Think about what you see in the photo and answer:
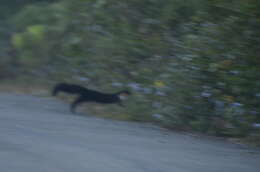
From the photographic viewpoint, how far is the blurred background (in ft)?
33.3

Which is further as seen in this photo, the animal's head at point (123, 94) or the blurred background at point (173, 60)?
the animal's head at point (123, 94)

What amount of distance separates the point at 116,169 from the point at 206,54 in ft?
14.6

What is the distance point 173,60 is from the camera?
12039mm

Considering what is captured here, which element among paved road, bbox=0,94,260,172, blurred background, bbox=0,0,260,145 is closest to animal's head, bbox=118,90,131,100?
blurred background, bbox=0,0,260,145

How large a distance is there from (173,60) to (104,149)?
436 centimetres

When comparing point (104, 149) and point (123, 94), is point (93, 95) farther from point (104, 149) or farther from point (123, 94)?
point (104, 149)

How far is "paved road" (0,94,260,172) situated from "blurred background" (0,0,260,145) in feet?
2.33

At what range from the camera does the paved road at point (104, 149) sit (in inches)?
274

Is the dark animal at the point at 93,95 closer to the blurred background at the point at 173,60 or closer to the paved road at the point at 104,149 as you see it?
the blurred background at the point at 173,60

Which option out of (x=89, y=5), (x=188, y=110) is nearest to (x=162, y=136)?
(x=188, y=110)

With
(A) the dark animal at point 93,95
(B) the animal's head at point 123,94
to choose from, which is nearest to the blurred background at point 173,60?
(B) the animal's head at point 123,94

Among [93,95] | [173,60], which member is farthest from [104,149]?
[93,95]

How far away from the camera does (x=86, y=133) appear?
969 cm

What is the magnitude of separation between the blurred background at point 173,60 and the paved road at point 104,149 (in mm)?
710
